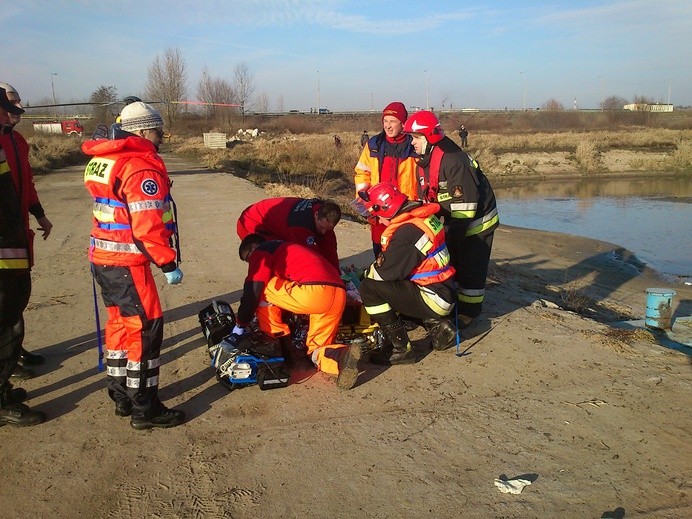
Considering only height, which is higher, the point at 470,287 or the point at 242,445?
the point at 470,287

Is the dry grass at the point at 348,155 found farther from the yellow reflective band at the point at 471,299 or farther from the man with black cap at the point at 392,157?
the yellow reflective band at the point at 471,299

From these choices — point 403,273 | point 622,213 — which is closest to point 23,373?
point 403,273

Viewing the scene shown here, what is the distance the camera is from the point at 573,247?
13398mm

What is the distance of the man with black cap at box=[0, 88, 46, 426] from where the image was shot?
12.8 feet

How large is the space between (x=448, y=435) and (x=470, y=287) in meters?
2.21

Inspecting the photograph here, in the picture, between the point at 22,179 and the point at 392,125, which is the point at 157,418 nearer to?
the point at 22,179

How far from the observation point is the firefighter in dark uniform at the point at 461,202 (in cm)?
555

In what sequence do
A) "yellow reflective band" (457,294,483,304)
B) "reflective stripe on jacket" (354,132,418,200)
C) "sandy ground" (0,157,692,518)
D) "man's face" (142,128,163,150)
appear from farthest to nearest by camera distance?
"reflective stripe on jacket" (354,132,418,200)
"yellow reflective band" (457,294,483,304)
"man's face" (142,128,163,150)
"sandy ground" (0,157,692,518)

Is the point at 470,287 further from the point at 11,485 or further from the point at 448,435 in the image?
the point at 11,485

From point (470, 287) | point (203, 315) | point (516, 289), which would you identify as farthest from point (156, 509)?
point (516, 289)

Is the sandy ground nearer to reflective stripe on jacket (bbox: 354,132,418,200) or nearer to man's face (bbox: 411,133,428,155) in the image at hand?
reflective stripe on jacket (bbox: 354,132,418,200)

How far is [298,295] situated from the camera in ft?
15.0

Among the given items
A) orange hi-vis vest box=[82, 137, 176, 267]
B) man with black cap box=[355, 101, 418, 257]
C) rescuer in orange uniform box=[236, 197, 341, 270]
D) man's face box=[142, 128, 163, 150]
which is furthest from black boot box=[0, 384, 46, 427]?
man with black cap box=[355, 101, 418, 257]

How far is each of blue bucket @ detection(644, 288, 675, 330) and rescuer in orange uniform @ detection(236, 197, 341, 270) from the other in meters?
3.23
